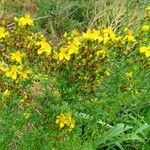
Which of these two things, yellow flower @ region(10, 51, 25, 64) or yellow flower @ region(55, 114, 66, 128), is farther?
yellow flower @ region(55, 114, 66, 128)

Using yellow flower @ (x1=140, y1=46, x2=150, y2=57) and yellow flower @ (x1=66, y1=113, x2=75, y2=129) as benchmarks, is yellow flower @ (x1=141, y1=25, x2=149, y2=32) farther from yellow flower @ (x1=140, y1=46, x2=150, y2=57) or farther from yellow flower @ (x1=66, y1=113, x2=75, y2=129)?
yellow flower @ (x1=66, y1=113, x2=75, y2=129)

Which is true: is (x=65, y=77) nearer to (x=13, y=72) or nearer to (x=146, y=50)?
(x=13, y=72)

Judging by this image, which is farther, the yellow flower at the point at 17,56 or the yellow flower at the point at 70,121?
the yellow flower at the point at 70,121

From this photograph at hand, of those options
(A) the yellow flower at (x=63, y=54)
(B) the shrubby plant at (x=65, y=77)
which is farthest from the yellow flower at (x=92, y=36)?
(A) the yellow flower at (x=63, y=54)

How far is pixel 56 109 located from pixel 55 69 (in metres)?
Answer: 0.19

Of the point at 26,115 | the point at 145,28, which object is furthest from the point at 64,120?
the point at 145,28

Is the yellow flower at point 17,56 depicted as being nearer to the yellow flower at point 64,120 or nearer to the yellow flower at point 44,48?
the yellow flower at point 44,48

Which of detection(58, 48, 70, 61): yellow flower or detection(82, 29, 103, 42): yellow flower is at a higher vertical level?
detection(82, 29, 103, 42): yellow flower

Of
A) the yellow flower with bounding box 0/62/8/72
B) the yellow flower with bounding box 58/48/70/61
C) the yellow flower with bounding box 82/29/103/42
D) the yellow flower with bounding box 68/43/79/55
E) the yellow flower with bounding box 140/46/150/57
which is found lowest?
the yellow flower with bounding box 0/62/8/72

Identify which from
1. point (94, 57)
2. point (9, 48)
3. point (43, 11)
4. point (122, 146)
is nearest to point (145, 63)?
point (94, 57)

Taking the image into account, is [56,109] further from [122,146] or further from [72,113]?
[122,146]

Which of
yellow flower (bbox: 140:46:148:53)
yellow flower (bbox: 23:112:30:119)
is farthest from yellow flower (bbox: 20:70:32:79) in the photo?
yellow flower (bbox: 140:46:148:53)

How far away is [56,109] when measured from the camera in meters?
2.08

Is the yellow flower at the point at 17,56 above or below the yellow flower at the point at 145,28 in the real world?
below
